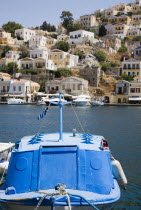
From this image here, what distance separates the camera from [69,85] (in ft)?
299

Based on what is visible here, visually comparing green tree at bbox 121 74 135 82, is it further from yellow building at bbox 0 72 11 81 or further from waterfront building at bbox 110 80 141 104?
yellow building at bbox 0 72 11 81

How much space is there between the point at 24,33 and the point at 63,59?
31.9 meters

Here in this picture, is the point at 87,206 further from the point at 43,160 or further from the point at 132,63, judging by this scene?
the point at 132,63

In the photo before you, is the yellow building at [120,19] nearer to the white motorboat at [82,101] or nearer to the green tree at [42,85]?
the green tree at [42,85]

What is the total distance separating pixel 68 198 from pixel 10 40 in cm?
12150

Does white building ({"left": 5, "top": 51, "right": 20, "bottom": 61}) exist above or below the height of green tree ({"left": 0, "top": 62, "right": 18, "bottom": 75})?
above

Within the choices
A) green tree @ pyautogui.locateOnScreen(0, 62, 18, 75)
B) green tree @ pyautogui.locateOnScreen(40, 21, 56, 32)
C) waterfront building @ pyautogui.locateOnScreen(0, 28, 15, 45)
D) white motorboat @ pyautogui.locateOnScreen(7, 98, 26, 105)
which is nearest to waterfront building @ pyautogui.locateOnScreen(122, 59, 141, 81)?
white motorboat @ pyautogui.locateOnScreen(7, 98, 26, 105)

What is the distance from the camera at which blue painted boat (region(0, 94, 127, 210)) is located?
9188 millimetres

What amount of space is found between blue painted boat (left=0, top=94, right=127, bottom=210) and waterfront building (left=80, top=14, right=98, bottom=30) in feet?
479

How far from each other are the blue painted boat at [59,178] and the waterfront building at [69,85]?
3141 inches

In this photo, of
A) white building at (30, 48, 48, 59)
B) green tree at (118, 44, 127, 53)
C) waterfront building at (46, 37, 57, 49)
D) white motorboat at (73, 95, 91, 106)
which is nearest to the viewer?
white motorboat at (73, 95, 91, 106)

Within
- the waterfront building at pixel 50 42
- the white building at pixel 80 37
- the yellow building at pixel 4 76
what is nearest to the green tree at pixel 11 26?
the waterfront building at pixel 50 42

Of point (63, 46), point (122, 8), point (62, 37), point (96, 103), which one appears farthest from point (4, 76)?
point (122, 8)

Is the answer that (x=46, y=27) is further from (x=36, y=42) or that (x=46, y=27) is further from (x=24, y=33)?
(x=36, y=42)
